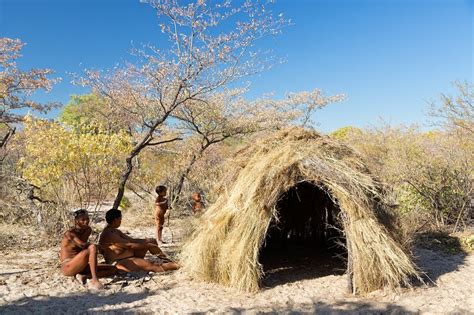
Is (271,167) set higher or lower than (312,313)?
higher

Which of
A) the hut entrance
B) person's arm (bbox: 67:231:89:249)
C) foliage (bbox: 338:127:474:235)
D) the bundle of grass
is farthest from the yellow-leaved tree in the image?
foliage (bbox: 338:127:474:235)

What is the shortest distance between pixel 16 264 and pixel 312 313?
4781mm

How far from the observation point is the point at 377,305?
4.82 metres

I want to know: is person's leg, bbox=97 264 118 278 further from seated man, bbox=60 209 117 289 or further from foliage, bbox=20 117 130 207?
foliage, bbox=20 117 130 207

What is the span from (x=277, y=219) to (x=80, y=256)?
8.72 ft

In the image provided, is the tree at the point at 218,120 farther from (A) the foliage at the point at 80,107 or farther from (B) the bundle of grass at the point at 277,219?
(A) the foliage at the point at 80,107

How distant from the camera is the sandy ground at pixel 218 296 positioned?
467 centimetres

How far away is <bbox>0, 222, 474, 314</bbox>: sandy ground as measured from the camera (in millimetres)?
4672

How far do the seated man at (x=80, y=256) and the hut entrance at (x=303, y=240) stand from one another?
2310 mm

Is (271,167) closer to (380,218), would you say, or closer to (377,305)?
(380,218)

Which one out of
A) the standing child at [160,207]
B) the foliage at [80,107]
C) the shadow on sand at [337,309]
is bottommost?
the shadow on sand at [337,309]

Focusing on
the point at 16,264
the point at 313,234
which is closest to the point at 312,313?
the point at 313,234

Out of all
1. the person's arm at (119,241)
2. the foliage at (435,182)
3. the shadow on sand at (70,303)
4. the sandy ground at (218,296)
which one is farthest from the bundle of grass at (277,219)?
the foliage at (435,182)

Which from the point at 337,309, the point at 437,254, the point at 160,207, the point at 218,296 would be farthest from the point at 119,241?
the point at 437,254
